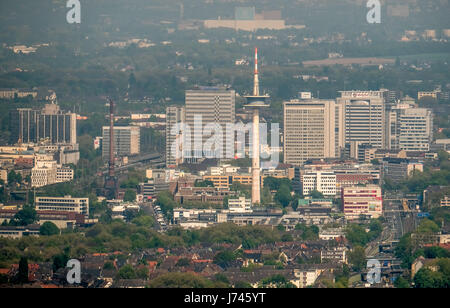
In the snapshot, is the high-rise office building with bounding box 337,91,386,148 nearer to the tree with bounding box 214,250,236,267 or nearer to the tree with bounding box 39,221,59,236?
the tree with bounding box 39,221,59,236

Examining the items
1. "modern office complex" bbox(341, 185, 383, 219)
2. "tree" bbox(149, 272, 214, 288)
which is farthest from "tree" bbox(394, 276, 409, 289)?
"modern office complex" bbox(341, 185, 383, 219)

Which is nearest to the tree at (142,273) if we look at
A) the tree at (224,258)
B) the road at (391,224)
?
the tree at (224,258)

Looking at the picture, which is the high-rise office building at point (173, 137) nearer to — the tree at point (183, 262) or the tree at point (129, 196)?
the tree at point (129, 196)

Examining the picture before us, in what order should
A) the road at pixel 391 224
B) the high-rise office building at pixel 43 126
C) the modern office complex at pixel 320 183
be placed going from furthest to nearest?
the high-rise office building at pixel 43 126, the modern office complex at pixel 320 183, the road at pixel 391 224

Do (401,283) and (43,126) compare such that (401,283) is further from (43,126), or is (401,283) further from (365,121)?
(43,126)

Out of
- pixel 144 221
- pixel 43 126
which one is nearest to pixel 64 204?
pixel 144 221

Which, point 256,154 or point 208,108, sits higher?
point 208,108
